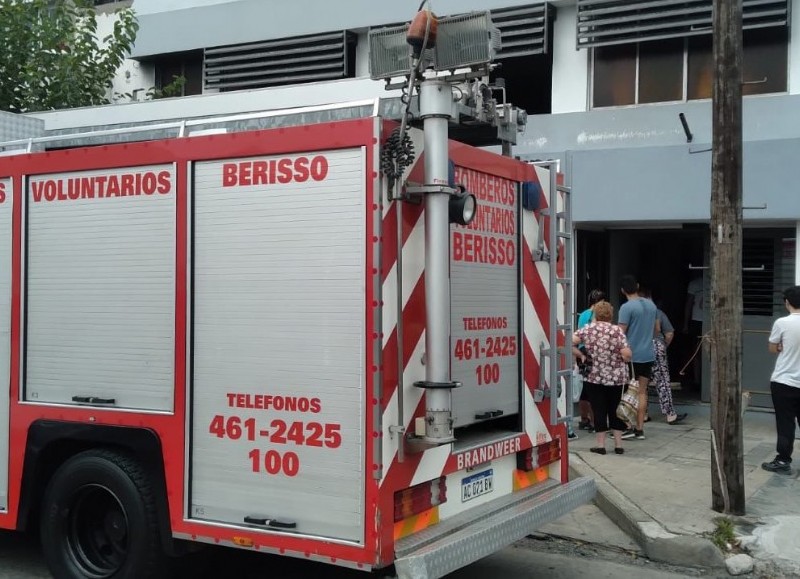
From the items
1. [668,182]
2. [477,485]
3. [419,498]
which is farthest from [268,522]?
[668,182]

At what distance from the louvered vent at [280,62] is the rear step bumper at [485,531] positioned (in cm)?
883

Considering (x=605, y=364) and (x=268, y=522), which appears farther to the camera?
(x=605, y=364)

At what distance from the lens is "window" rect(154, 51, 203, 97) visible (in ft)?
48.0

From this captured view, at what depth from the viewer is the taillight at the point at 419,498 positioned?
4.43 metres

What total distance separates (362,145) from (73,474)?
2.65 m

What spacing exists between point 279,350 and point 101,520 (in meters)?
1.77

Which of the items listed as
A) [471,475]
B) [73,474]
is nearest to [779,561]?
[471,475]

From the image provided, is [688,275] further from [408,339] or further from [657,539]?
[408,339]

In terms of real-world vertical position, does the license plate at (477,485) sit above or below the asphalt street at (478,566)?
above

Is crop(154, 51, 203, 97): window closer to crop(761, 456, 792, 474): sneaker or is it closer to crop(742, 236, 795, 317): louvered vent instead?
crop(742, 236, 795, 317): louvered vent

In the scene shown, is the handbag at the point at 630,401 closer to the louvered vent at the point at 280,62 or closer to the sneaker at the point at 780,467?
the sneaker at the point at 780,467

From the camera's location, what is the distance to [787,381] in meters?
8.12

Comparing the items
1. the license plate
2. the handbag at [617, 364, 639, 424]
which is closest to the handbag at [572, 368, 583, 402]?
the handbag at [617, 364, 639, 424]

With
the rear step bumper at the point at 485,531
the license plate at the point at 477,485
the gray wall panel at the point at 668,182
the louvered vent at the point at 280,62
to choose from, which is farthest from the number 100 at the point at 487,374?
the louvered vent at the point at 280,62
